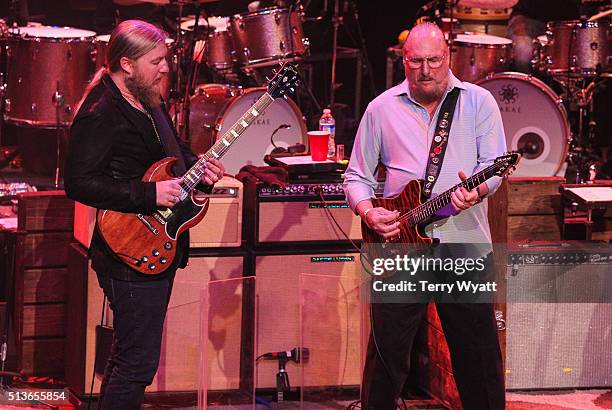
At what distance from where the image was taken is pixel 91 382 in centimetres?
630

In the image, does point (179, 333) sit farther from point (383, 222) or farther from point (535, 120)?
point (535, 120)

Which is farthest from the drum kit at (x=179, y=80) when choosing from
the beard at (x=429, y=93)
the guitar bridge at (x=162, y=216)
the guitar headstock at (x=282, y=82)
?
the beard at (x=429, y=93)

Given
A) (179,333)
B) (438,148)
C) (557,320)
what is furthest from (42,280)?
(557,320)

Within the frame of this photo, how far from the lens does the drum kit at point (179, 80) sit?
28.0ft

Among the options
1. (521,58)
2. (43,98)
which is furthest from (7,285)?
(521,58)

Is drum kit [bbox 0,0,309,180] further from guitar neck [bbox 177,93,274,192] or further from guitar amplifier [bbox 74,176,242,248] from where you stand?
guitar neck [bbox 177,93,274,192]

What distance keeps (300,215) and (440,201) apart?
5.91 feet

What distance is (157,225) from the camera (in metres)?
4.97

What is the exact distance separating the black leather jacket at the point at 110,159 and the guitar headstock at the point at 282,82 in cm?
64

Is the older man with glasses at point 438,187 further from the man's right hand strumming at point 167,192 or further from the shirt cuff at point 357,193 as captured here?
the man's right hand strumming at point 167,192

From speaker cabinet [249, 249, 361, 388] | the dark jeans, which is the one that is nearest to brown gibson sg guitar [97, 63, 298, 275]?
the dark jeans

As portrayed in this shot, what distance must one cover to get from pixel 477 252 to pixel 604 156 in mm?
5935

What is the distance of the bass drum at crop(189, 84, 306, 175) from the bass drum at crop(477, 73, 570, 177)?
170 cm

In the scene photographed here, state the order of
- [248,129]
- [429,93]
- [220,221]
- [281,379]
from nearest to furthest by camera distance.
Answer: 1. [429,93]
2. [281,379]
3. [220,221]
4. [248,129]
